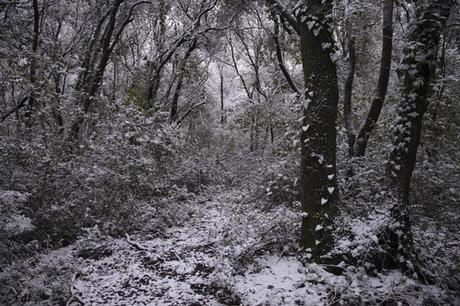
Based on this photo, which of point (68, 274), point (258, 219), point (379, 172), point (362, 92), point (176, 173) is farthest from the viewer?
point (362, 92)

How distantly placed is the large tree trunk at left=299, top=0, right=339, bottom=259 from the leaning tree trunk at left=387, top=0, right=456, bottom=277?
879mm

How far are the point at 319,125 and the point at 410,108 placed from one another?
1.25m

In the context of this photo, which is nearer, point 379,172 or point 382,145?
point 379,172

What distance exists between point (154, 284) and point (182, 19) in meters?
13.2

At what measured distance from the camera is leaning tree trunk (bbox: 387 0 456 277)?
4188 millimetres

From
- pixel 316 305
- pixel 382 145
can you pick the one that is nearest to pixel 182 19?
pixel 382 145

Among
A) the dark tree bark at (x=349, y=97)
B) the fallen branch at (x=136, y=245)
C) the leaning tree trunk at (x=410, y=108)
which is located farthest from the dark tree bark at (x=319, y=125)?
the dark tree bark at (x=349, y=97)

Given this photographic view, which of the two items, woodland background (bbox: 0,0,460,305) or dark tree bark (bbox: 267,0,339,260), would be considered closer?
woodland background (bbox: 0,0,460,305)

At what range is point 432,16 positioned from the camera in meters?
4.20

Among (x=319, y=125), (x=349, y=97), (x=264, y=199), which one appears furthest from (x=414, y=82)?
(x=264, y=199)

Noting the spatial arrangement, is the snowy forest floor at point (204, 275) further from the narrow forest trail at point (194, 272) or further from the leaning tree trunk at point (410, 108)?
the leaning tree trunk at point (410, 108)

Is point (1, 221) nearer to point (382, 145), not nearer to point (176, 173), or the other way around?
point (176, 173)

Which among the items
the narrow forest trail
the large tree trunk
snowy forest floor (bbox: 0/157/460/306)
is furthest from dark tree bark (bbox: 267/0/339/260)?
the narrow forest trail

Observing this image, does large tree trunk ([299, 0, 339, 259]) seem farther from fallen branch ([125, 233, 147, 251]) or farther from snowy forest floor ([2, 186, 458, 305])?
fallen branch ([125, 233, 147, 251])
